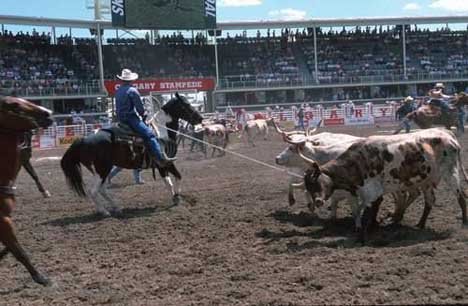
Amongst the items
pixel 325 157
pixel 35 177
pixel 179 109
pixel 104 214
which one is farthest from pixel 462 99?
pixel 35 177

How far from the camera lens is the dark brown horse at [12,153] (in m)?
5.97

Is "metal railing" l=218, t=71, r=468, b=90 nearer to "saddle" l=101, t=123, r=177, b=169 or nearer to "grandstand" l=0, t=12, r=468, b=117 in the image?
"grandstand" l=0, t=12, r=468, b=117

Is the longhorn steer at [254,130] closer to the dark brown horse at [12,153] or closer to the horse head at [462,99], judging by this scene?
the horse head at [462,99]

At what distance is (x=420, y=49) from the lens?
2202 inches

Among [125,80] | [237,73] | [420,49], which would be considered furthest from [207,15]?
[125,80]

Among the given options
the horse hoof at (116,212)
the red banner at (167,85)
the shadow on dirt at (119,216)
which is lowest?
the shadow on dirt at (119,216)

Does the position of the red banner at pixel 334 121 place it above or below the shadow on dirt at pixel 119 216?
above

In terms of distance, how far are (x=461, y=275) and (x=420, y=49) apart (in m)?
53.5

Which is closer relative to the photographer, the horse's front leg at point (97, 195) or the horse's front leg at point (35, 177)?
the horse's front leg at point (97, 195)

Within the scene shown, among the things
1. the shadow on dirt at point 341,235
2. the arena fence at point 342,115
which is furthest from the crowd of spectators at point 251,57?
the shadow on dirt at point 341,235

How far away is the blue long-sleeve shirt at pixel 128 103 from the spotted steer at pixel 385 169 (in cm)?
352

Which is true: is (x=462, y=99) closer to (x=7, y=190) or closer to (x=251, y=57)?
(x=7, y=190)

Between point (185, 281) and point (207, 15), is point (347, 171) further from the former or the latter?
point (207, 15)

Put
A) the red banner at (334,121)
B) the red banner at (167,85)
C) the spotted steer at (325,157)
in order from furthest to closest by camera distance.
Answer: the red banner at (167,85) < the red banner at (334,121) < the spotted steer at (325,157)
